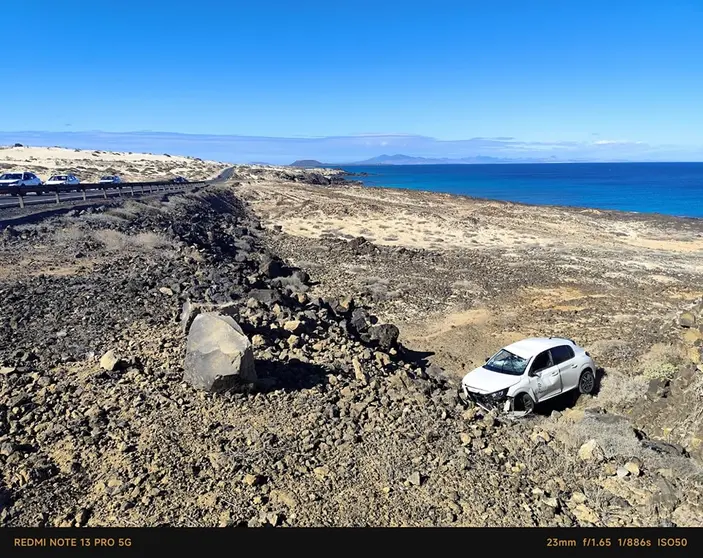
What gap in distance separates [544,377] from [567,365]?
0.85m

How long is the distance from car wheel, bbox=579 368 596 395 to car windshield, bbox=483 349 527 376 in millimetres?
1693

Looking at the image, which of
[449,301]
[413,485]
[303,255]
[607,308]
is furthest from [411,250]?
[413,485]

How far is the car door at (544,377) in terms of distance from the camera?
10789 mm

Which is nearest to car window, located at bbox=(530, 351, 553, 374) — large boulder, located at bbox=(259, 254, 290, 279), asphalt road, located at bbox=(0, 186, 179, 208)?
large boulder, located at bbox=(259, 254, 290, 279)

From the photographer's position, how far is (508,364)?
1129 cm

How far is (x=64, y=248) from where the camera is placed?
18422mm

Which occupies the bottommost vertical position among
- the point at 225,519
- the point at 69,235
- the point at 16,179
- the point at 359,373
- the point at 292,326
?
the point at 225,519

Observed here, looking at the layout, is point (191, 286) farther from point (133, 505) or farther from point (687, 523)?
point (687, 523)

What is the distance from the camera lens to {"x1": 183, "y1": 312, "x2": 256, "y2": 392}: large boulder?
27.8ft

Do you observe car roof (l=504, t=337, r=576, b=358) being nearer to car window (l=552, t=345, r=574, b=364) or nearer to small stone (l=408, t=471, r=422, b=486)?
car window (l=552, t=345, r=574, b=364)

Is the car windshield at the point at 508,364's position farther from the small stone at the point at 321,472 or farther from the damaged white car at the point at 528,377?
the small stone at the point at 321,472

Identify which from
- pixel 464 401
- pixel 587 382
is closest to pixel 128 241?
pixel 464 401

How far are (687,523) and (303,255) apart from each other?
24.6 metres

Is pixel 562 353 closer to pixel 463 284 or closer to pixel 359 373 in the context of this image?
pixel 359 373
